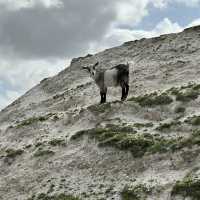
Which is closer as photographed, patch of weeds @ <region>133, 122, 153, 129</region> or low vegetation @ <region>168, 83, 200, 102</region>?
patch of weeds @ <region>133, 122, 153, 129</region>

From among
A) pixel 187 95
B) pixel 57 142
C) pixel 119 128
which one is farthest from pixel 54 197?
pixel 187 95

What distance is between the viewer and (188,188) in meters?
23.3

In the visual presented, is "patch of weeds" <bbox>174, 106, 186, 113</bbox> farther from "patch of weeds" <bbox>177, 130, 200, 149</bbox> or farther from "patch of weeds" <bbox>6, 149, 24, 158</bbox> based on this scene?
"patch of weeds" <bbox>6, 149, 24, 158</bbox>

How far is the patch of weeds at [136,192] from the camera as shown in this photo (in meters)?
24.6

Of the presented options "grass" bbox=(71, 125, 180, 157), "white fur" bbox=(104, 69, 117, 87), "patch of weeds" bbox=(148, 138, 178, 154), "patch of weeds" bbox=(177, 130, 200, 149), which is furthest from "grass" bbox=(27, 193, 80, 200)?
"white fur" bbox=(104, 69, 117, 87)

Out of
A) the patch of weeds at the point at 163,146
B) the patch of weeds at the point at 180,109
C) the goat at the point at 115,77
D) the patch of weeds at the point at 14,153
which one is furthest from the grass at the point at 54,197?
the goat at the point at 115,77

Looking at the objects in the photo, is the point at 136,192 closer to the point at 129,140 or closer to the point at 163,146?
the point at 163,146

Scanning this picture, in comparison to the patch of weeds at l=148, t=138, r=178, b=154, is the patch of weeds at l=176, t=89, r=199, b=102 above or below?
above

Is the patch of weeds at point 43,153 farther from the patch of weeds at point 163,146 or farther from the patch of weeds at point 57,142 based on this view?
the patch of weeds at point 163,146

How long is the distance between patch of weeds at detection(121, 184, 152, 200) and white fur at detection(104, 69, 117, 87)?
14107 millimetres

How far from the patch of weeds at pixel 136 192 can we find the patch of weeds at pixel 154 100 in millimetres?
11425

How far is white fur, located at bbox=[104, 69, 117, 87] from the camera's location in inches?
1494

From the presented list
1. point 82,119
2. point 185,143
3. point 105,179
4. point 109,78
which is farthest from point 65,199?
point 109,78

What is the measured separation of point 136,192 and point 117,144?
5.69 m
